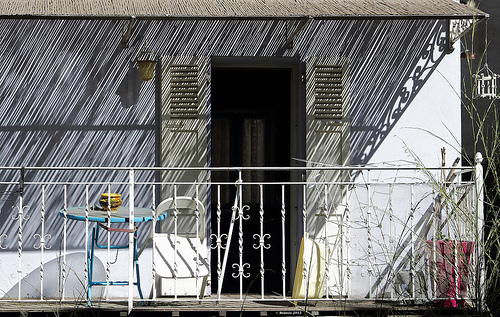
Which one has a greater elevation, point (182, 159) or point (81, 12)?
point (81, 12)

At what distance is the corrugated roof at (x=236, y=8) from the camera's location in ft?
18.3

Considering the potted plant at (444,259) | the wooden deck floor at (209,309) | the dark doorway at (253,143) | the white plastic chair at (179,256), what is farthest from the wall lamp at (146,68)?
the potted plant at (444,259)

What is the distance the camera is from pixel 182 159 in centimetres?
652

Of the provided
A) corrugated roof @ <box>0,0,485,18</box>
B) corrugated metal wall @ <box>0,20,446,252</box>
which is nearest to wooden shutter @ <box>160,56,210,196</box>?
corrugated metal wall @ <box>0,20,446,252</box>

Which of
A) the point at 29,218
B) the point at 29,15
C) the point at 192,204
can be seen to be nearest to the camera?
the point at 29,15

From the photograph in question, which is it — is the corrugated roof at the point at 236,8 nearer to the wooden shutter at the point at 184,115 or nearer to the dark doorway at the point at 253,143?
the wooden shutter at the point at 184,115

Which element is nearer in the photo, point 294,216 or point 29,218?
point 29,218

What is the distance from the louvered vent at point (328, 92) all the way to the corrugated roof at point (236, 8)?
2.45 feet

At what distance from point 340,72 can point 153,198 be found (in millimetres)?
2245

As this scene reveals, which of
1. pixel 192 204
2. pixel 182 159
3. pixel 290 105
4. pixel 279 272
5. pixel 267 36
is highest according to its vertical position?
pixel 267 36

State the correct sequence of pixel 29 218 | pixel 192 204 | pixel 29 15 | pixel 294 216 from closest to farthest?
pixel 29 15, pixel 192 204, pixel 29 218, pixel 294 216

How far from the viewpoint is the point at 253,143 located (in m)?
7.18

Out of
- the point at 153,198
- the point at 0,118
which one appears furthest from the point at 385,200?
the point at 0,118

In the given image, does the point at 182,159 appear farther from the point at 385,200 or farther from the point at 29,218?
the point at 385,200
